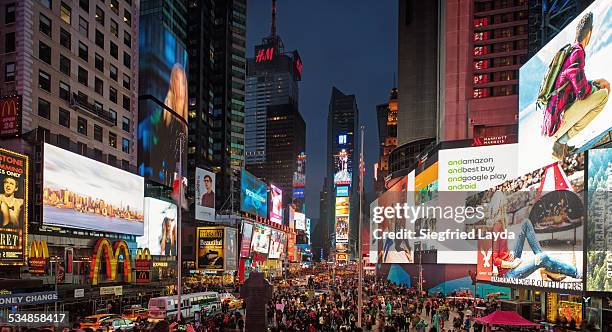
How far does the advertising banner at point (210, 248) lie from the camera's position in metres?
72.5

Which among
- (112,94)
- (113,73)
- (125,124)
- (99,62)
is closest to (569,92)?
(99,62)

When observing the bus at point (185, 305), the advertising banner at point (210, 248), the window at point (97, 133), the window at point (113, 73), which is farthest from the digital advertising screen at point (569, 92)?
the advertising banner at point (210, 248)

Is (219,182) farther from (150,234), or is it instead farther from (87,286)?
(87,286)

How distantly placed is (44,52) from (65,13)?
17.8 feet

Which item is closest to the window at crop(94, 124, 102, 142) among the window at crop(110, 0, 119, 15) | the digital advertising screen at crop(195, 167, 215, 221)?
the window at crop(110, 0, 119, 15)

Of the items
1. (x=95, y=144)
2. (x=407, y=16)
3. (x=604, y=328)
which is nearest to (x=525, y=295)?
(x=604, y=328)

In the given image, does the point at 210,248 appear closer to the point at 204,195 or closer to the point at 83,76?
the point at 204,195

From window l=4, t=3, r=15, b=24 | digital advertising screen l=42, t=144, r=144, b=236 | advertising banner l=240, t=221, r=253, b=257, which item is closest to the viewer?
digital advertising screen l=42, t=144, r=144, b=236

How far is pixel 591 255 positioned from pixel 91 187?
3813cm

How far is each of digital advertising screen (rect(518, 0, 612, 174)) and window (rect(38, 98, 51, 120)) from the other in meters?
36.8

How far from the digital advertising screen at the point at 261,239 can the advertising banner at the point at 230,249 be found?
1658 centimetres

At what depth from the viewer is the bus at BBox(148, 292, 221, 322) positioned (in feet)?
120

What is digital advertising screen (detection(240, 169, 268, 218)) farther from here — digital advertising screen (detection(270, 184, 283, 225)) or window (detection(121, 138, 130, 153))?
window (detection(121, 138, 130, 153))

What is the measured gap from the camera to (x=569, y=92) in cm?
3078
